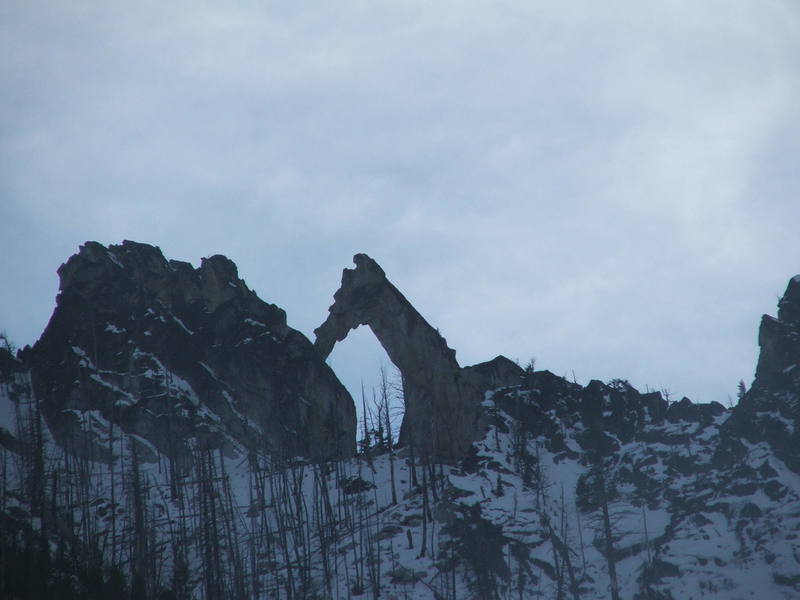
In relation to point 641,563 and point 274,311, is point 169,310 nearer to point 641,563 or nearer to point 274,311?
point 274,311

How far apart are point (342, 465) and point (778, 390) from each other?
127ft

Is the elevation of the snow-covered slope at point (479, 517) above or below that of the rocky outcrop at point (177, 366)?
below

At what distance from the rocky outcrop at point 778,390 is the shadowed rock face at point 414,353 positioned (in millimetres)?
24359

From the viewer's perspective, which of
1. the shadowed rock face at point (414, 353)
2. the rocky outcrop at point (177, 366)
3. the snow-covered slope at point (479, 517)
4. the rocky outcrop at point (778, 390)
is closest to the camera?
the snow-covered slope at point (479, 517)

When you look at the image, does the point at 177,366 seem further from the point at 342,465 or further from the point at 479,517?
the point at 479,517

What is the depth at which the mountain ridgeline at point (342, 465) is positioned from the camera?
198 ft

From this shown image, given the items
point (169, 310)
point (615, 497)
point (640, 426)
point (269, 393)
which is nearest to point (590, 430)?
point (640, 426)

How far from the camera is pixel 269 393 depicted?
91.9 meters

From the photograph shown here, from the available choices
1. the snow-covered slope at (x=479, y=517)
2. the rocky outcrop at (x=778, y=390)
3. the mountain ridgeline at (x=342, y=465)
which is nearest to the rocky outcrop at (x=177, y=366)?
the mountain ridgeline at (x=342, y=465)

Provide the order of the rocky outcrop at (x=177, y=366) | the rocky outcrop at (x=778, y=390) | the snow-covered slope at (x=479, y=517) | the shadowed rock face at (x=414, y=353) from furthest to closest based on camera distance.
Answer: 1. the rocky outcrop at (x=177, y=366)
2. the shadowed rock face at (x=414, y=353)
3. the rocky outcrop at (x=778, y=390)
4. the snow-covered slope at (x=479, y=517)

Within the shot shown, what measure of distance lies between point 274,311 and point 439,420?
25.1 m

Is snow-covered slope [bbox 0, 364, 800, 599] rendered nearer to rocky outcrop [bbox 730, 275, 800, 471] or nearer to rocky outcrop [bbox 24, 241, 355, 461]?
rocky outcrop [bbox 730, 275, 800, 471]

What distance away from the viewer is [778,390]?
78.6 meters

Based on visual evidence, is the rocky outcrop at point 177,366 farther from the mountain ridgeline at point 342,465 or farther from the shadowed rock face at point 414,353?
the shadowed rock face at point 414,353
